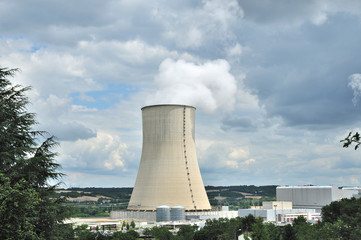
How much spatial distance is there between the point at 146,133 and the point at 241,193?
15507cm

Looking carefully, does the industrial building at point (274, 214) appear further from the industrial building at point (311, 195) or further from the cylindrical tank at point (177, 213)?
the cylindrical tank at point (177, 213)

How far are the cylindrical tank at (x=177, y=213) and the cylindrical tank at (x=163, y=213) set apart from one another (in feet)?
1.86

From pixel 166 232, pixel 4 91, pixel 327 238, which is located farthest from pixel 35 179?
pixel 166 232

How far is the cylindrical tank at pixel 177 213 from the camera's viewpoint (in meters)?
50.1

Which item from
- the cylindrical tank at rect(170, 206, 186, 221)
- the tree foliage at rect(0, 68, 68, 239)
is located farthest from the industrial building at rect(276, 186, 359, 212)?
the tree foliage at rect(0, 68, 68, 239)

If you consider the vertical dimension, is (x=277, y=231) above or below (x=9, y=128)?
below

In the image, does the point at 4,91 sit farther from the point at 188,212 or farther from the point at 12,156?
the point at 188,212

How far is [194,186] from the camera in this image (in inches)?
1938

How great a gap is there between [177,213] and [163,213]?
1.59 metres

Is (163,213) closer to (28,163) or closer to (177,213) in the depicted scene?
(177,213)

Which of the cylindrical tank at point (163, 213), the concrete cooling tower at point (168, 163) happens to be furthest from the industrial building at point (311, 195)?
the cylindrical tank at point (163, 213)

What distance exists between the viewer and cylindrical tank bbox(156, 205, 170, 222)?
49.6 meters

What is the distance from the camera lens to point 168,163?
47.0m

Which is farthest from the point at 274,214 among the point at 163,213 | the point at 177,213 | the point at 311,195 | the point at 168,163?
the point at 168,163
